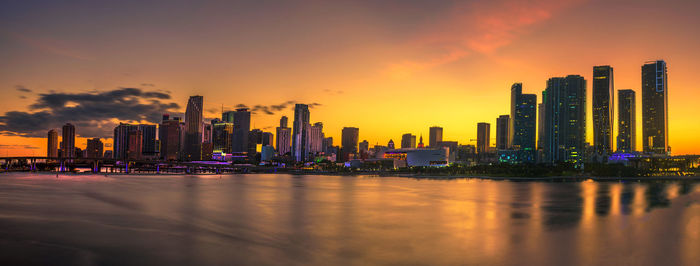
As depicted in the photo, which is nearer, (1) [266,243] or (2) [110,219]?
(1) [266,243]

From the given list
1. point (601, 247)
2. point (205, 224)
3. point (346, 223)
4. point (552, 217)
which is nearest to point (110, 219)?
point (205, 224)

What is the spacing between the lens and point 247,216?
50.6 metres

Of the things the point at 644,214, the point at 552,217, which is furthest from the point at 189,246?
the point at 644,214

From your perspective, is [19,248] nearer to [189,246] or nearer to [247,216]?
[189,246]

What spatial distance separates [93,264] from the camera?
2434 cm

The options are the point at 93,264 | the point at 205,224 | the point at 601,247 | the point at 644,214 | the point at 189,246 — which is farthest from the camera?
the point at 644,214

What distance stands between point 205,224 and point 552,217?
40.3 metres

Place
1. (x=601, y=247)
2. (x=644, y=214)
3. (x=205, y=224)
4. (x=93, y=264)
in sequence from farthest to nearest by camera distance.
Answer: (x=644, y=214) < (x=205, y=224) < (x=601, y=247) < (x=93, y=264)

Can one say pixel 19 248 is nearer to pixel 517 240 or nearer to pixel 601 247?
pixel 517 240

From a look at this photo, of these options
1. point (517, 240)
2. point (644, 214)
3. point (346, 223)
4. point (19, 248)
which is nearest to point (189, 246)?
point (19, 248)

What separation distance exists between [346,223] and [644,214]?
41.1 metres

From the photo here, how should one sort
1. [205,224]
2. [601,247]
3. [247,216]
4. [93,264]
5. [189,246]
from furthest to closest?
[247,216] < [205,224] < [601,247] < [189,246] < [93,264]

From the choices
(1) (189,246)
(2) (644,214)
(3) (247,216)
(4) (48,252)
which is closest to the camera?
(4) (48,252)

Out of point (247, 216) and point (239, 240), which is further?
point (247, 216)
